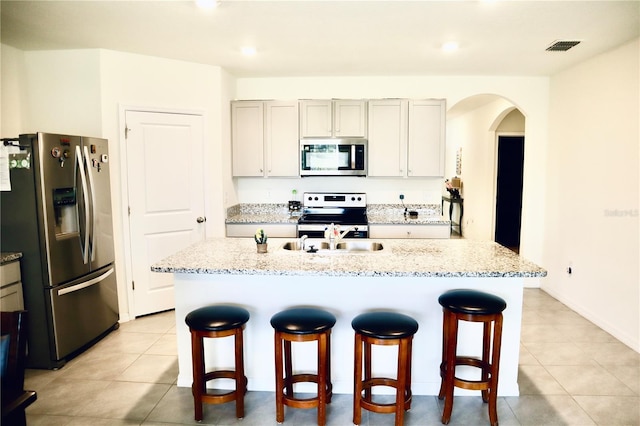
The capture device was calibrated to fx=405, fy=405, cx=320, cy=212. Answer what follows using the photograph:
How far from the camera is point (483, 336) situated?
8.01ft

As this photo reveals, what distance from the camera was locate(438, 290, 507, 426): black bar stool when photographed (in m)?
2.24

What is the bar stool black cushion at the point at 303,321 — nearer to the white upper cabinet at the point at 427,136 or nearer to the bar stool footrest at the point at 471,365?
the bar stool footrest at the point at 471,365

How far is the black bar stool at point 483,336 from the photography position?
2.24 m

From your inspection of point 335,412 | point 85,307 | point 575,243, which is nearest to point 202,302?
point 335,412

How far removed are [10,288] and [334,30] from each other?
119 inches

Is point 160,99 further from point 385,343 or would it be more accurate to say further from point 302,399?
point 385,343

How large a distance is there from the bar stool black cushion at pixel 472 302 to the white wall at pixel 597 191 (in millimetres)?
1888

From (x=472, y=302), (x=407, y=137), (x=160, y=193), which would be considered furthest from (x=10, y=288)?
(x=407, y=137)

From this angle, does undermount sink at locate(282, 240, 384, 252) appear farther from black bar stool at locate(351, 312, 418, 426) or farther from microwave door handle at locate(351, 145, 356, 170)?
microwave door handle at locate(351, 145, 356, 170)

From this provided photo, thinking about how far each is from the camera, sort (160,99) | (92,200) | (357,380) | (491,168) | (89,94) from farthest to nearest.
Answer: (491,168), (160,99), (89,94), (92,200), (357,380)

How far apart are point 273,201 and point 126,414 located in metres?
2.98

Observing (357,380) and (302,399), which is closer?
(357,380)

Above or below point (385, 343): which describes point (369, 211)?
above

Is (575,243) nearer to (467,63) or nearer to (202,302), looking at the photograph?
(467,63)
